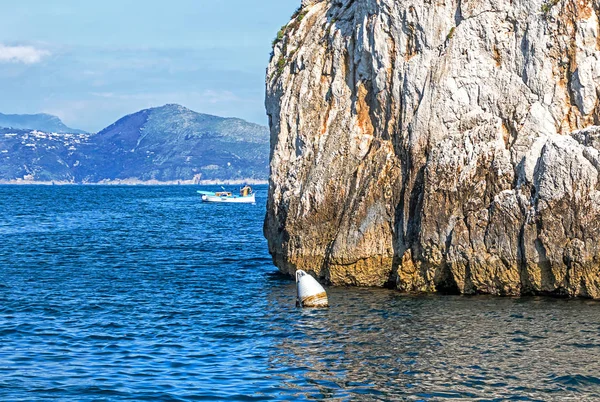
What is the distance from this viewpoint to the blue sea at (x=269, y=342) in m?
19.3

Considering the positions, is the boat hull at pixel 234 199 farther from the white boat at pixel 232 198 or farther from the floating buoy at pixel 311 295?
the floating buoy at pixel 311 295

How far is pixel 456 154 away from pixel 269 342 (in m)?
10.2

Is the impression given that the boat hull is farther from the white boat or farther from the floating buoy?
the floating buoy

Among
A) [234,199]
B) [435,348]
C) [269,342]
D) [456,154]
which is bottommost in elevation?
[269,342]

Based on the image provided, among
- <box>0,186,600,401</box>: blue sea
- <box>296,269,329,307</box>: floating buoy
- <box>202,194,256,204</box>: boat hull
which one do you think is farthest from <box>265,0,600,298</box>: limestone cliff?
<box>202,194,256,204</box>: boat hull

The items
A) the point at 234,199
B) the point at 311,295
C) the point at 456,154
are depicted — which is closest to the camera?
the point at 311,295

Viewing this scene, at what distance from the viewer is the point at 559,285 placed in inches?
1117

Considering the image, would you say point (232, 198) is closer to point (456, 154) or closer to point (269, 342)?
point (456, 154)

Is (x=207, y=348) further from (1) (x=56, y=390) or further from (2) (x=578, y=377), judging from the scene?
(2) (x=578, y=377)

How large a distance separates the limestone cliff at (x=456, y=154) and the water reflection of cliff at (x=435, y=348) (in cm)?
171

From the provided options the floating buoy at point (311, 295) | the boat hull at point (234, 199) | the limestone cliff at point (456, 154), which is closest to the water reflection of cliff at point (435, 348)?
the floating buoy at point (311, 295)

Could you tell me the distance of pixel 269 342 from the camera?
24125 millimetres

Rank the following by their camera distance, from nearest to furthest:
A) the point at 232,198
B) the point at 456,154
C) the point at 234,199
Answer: the point at 456,154
the point at 234,199
the point at 232,198

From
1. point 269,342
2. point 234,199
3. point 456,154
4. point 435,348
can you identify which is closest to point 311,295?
point 269,342
